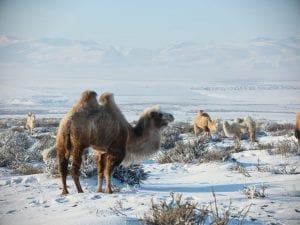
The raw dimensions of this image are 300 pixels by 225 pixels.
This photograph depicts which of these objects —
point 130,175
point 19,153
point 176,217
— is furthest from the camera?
point 19,153

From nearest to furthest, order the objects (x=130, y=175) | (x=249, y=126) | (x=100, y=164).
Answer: (x=100, y=164) → (x=130, y=175) → (x=249, y=126)

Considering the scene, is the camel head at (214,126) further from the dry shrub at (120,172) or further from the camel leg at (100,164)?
the camel leg at (100,164)

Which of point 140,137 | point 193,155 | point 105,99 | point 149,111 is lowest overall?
point 193,155

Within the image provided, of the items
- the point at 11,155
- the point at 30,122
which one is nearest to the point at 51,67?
the point at 30,122

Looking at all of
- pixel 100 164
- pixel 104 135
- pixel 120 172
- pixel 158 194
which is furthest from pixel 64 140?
pixel 120 172

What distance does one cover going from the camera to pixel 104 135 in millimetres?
6777

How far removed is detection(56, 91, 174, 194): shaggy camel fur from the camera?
21.0ft

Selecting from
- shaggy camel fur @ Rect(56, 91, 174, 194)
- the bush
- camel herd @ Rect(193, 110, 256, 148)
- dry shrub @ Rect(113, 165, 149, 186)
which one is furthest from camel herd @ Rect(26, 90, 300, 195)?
camel herd @ Rect(193, 110, 256, 148)

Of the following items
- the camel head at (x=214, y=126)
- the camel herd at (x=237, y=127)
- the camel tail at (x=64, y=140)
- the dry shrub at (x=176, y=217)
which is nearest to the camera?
the dry shrub at (x=176, y=217)

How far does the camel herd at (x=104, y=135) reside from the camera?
6.41 m

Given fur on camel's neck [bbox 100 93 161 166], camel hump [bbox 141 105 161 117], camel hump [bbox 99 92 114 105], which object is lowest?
fur on camel's neck [bbox 100 93 161 166]

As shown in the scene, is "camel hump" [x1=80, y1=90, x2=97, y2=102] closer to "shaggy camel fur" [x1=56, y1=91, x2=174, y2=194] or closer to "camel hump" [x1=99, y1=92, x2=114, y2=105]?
"shaggy camel fur" [x1=56, y1=91, x2=174, y2=194]

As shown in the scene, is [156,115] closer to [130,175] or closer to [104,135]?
[130,175]

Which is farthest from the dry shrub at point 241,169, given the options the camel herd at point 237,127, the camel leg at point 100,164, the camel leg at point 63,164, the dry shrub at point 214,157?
the camel herd at point 237,127
